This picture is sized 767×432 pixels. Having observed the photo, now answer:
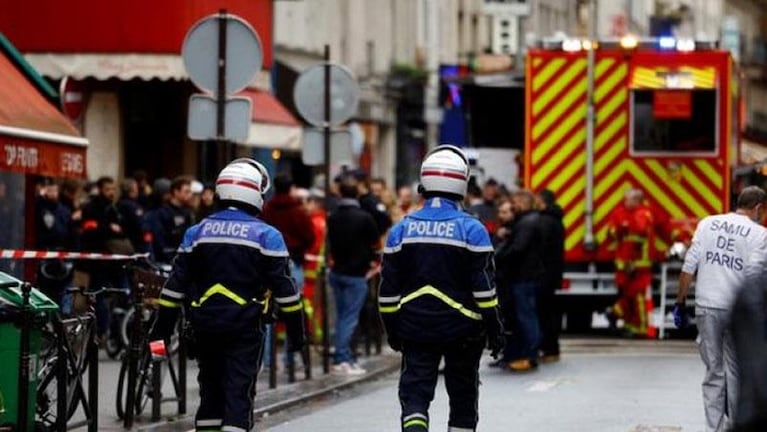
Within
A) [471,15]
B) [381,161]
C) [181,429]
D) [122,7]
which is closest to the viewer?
[181,429]

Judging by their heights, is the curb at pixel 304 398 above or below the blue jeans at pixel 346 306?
below

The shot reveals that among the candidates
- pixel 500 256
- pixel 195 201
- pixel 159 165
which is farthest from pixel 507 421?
pixel 159 165

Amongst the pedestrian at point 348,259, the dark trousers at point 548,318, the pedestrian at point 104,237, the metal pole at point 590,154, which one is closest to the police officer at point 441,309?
the pedestrian at point 348,259

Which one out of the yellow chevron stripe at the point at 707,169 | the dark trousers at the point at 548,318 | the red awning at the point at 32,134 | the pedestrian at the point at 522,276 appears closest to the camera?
the red awning at the point at 32,134

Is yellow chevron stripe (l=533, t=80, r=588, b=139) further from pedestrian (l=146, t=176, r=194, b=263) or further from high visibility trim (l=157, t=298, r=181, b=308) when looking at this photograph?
high visibility trim (l=157, t=298, r=181, b=308)

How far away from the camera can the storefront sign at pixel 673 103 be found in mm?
26281

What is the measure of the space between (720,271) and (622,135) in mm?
12131

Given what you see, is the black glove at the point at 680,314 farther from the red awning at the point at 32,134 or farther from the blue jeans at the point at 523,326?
the blue jeans at the point at 523,326

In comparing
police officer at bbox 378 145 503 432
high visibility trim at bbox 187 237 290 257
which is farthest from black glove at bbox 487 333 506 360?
high visibility trim at bbox 187 237 290 257

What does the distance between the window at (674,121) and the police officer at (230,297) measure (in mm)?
14764

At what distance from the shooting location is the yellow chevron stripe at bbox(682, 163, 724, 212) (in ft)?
86.3

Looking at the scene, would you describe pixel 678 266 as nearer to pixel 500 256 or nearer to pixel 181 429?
pixel 500 256

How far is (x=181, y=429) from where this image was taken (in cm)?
1575

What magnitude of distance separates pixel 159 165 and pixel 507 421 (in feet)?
56.6
